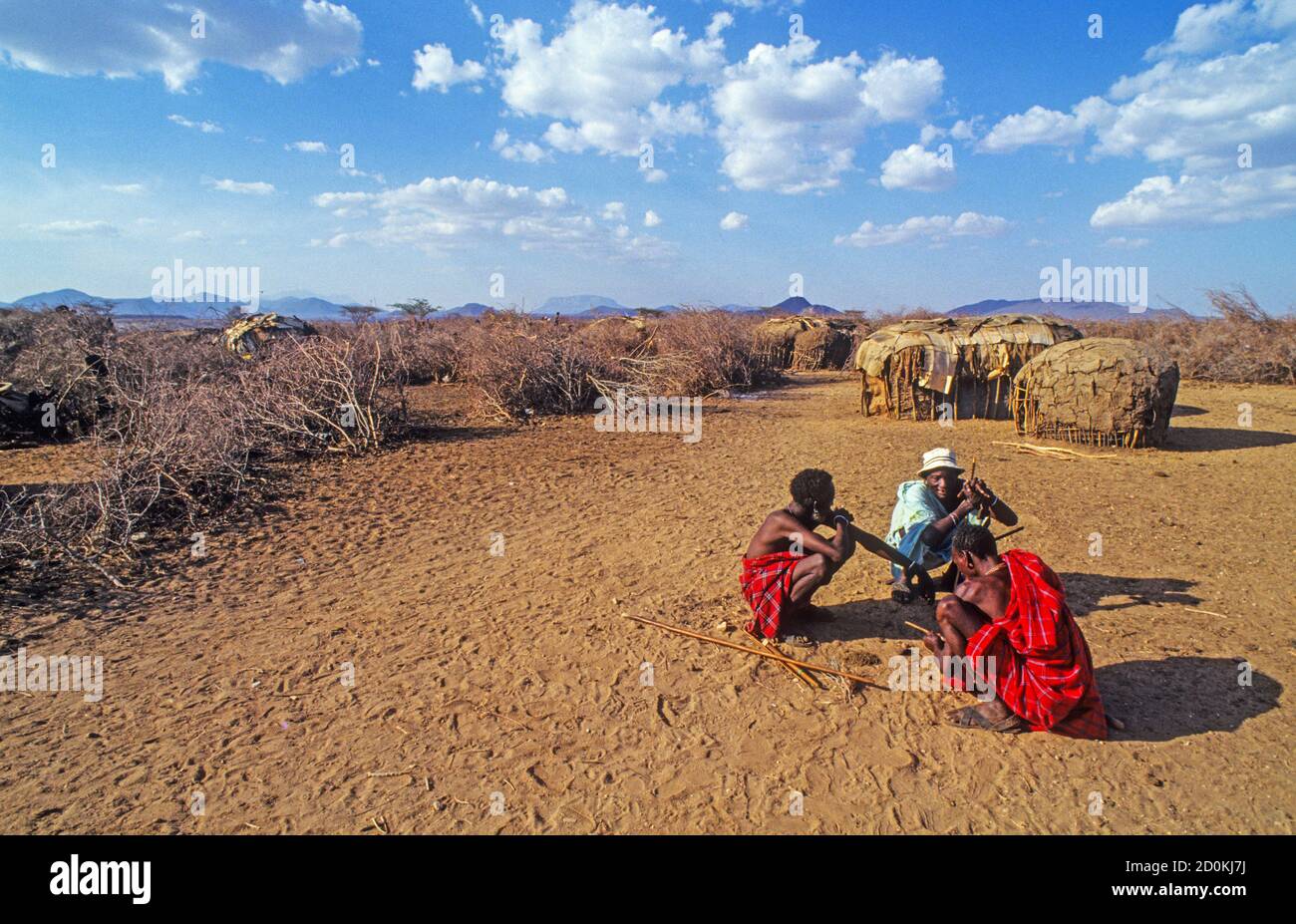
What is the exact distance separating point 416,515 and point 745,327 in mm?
12797

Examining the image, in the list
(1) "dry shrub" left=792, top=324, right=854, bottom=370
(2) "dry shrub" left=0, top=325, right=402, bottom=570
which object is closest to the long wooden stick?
(2) "dry shrub" left=0, top=325, right=402, bottom=570

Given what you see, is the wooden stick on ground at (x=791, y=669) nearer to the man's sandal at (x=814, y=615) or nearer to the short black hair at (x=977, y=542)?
the man's sandal at (x=814, y=615)

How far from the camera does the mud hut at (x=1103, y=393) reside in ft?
26.2

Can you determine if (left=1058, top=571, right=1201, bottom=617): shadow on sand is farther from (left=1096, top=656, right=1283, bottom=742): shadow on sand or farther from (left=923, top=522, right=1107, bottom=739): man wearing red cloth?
(left=923, top=522, right=1107, bottom=739): man wearing red cloth

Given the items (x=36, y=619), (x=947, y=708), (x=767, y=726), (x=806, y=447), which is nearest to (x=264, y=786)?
(x=767, y=726)

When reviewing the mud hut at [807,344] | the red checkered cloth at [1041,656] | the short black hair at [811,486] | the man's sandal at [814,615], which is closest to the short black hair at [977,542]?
the red checkered cloth at [1041,656]

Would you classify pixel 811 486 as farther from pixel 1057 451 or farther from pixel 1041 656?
pixel 1057 451

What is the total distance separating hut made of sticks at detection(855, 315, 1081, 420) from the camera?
1037 cm

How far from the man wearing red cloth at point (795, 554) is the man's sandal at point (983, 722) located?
0.89 metres

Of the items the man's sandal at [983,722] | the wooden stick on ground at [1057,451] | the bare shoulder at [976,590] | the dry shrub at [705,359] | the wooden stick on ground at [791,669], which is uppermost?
the dry shrub at [705,359]

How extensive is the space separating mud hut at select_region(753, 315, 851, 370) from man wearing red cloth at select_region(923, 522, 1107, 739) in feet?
53.2

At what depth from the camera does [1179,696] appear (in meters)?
3.32

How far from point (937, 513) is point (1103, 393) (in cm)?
539

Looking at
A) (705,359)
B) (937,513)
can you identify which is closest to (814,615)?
(937,513)
